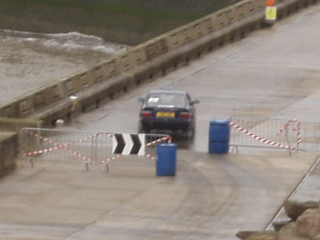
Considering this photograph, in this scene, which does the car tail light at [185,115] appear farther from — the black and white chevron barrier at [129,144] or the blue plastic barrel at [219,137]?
the black and white chevron barrier at [129,144]

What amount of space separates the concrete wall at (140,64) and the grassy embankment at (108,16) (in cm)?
1979

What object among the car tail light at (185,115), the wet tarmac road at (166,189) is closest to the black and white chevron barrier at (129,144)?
the wet tarmac road at (166,189)

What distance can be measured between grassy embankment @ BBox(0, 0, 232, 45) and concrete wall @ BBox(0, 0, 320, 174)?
19787 millimetres

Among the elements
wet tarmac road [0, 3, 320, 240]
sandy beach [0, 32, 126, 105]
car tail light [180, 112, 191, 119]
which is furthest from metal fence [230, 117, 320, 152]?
sandy beach [0, 32, 126, 105]

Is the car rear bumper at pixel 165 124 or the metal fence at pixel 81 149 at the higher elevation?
the car rear bumper at pixel 165 124

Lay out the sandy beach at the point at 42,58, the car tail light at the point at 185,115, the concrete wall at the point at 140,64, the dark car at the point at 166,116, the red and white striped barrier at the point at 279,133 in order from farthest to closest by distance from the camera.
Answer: the sandy beach at the point at 42,58 < the concrete wall at the point at 140,64 < the car tail light at the point at 185,115 < the dark car at the point at 166,116 < the red and white striped barrier at the point at 279,133

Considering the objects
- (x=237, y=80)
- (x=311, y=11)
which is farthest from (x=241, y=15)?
(x=237, y=80)

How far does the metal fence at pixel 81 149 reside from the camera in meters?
30.4

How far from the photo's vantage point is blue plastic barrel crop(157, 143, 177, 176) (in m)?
28.8

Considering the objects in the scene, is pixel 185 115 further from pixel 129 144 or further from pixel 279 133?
pixel 129 144

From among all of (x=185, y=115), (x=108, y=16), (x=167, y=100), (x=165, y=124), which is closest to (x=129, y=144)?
(x=165, y=124)

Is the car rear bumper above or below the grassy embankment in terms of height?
below

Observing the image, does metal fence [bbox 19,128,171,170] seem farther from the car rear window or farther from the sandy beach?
the sandy beach

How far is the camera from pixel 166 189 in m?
27.7
